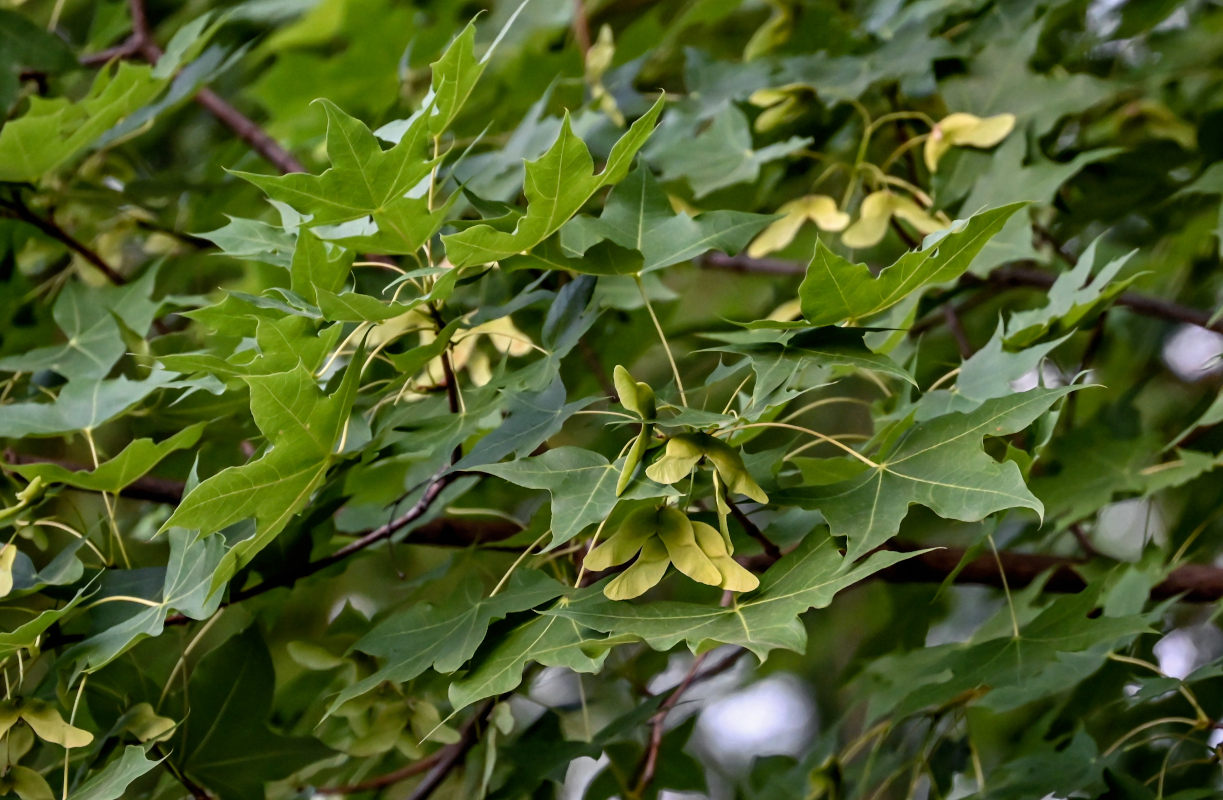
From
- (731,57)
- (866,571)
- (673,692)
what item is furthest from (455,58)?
(731,57)

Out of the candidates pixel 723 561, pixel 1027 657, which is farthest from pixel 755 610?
pixel 1027 657

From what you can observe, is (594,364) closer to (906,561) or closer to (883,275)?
(906,561)

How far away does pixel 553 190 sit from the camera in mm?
886

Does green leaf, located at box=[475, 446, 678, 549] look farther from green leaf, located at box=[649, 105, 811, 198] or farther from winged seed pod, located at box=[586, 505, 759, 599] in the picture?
green leaf, located at box=[649, 105, 811, 198]

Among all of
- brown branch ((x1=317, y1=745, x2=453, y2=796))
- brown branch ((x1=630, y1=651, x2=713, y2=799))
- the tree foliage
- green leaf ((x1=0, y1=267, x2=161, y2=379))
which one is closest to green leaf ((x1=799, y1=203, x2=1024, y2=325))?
the tree foliage

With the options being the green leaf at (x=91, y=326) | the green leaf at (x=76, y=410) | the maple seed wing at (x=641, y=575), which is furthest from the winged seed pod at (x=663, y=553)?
the green leaf at (x=91, y=326)

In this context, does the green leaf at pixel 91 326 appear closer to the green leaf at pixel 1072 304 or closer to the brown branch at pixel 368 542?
the brown branch at pixel 368 542

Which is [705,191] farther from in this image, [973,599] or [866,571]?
[973,599]

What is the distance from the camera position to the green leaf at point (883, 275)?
839 millimetres

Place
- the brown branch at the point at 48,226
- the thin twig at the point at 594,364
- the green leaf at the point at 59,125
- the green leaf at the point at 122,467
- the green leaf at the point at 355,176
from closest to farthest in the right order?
the green leaf at the point at 355,176
the green leaf at the point at 122,467
the green leaf at the point at 59,125
the brown branch at the point at 48,226
the thin twig at the point at 594,364

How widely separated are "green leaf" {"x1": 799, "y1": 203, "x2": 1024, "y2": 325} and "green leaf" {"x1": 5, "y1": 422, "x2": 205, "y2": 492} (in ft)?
1.75

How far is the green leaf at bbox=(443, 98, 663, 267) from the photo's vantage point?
866mm

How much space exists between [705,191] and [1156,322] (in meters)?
1.06

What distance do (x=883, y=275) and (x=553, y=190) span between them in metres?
0.25
